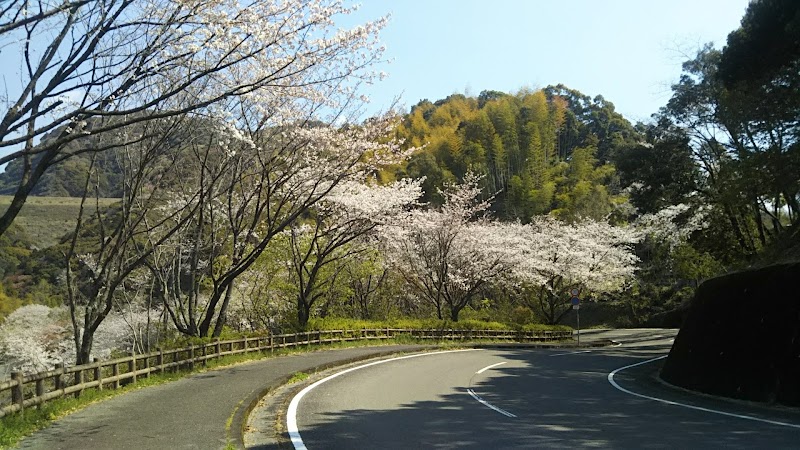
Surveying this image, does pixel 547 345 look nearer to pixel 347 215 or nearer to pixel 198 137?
pixel 347 215

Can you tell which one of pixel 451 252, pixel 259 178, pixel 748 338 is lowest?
pixel 748 338

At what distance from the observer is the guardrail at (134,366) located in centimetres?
927

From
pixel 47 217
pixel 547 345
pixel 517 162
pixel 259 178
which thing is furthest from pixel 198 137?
pixel 47 217

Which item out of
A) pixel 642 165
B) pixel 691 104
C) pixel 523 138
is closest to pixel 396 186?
pixel 642 165

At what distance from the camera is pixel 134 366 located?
13289mm

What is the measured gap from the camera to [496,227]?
4359 centimetres

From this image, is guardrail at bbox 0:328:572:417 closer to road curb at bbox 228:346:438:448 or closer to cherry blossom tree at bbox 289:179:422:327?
cherry blossom tree at bbox 289:179:422:327

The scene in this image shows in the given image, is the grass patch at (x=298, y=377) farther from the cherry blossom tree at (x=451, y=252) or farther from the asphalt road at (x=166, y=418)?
the cherry blossom tree at (x=451, y=252)

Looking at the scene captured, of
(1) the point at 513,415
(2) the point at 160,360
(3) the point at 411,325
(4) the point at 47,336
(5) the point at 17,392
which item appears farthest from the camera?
(4) the point at 47,336

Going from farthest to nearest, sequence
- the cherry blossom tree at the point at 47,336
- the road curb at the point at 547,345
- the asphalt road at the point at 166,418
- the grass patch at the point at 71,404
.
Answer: the road curb at the point at 547,345
the cherry blossom tree at the point at 47,336
the grass patch at the point at 71,404
the asphalt road at the point at 166,418

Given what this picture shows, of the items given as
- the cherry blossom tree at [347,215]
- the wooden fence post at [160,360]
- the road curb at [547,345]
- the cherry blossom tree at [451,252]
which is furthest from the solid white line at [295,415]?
the road curb at [547,345]

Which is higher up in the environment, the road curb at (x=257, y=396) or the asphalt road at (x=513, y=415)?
the road curb at (x=257, y=396)

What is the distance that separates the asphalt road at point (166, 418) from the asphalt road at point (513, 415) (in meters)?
1.16

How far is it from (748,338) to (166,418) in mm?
11021
